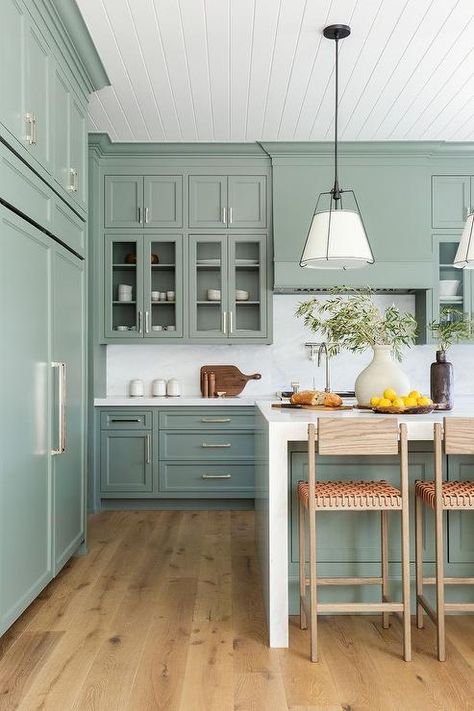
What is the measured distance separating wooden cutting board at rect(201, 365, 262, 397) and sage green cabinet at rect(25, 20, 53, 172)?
2742mm

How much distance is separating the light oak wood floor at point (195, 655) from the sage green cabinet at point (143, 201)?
2.83 metres

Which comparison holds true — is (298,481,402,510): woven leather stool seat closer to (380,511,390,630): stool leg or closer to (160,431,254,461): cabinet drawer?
(380,511,390,630): stool leg

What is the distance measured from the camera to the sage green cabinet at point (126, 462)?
5051mm

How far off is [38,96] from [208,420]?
283cm

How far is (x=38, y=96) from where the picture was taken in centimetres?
293

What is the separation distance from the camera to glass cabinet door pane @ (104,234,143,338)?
5.25 m

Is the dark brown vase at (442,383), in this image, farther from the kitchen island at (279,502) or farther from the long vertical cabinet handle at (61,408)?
the long vertical cabinet handle at (61,408)

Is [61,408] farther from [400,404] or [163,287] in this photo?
[163,287]

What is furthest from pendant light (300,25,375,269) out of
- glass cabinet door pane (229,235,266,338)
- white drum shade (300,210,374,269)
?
glass cabinet door pane (229,235,266,338)

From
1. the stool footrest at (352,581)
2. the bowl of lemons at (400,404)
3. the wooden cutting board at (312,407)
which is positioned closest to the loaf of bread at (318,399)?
the wooden cutting board at (312,407)

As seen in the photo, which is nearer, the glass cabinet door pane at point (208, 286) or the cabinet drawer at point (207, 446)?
the cabinet drawer at point (207, 446)

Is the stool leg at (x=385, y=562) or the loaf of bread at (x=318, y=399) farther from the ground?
the loaf of bread at (x=318, y=399)

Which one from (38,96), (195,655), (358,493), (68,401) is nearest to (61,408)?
(68,401)

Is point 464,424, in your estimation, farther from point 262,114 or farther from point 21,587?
point 262,114
